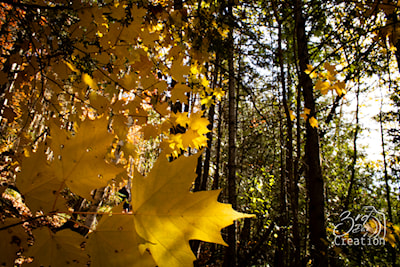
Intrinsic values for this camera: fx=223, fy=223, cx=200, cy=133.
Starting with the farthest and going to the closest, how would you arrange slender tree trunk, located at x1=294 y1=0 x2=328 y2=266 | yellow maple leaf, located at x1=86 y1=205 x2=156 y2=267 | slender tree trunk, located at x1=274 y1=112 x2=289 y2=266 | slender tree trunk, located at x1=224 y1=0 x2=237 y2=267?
slender tree trunk, located at x1=274 y1=112 x2=289 y2=266 < slender tree trunk, located at x1=224 y1=0 x2=237 y2=267 < slender tree trunk, located at x1=294 y1=0 x2=328 y2=266 < yellow maple leaf, located at x1=86 y1=205 x2=156 y2=267

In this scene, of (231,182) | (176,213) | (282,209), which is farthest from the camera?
(282,209)

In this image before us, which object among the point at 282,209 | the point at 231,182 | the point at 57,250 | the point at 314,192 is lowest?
the point at 57,250

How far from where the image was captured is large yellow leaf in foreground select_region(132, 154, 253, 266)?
1.29 ft

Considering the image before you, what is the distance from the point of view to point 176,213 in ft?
1.29

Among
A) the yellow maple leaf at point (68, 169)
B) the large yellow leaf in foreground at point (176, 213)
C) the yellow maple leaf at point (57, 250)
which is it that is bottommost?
the yellow maple leaf at point (57, 250)

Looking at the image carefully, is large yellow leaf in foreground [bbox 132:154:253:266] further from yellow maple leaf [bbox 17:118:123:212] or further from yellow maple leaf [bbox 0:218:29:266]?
yellow maple leaf [bbox 0:218:29:266]

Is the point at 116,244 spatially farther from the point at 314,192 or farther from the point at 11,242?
the point at 314,192

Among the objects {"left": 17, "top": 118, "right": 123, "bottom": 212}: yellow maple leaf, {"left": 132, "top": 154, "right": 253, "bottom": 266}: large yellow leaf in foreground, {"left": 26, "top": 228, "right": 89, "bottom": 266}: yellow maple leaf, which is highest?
{"left": 17, "top": 118, "right": 123, "bottom": 212}: yellow maple leaf

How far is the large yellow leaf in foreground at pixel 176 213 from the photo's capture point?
1.29ft

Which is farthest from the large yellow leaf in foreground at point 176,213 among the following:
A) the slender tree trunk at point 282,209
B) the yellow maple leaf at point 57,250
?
the slender tree trunk at point 282,209

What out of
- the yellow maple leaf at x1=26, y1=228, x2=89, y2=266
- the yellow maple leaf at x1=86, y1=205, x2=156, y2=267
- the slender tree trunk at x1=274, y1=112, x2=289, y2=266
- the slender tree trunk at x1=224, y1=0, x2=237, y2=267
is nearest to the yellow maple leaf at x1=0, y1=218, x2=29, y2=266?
the yellow maple leaf at x1=26, y1=228, x2=89, y2=266

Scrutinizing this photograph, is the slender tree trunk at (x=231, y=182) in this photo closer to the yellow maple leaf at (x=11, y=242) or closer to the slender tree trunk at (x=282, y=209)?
the slender tree trunk at (x=282, y=209)

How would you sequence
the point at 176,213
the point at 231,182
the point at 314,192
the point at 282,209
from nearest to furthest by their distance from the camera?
1. the point at 176,213
2. the point at 314,192
3. the point at 231,182
4. the point at 282,209

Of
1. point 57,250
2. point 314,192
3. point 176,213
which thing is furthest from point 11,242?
point 314,192
